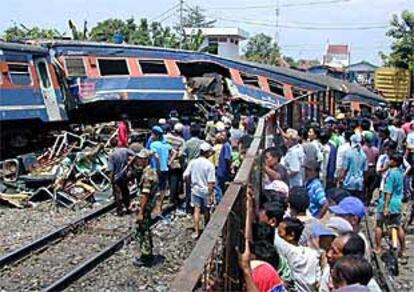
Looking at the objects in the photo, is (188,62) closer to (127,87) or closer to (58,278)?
(127,87)

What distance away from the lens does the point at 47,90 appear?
2058cm

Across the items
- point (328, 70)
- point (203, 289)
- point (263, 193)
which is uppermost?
point (203, 289)

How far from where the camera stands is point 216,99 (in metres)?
23.9

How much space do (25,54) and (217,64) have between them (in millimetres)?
7192

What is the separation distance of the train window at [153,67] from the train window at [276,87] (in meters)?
4.03

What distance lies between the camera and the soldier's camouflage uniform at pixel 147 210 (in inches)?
395

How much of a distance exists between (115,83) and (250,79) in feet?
16.7

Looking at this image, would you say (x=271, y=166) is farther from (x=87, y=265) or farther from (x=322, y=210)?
(x=87, y=265)

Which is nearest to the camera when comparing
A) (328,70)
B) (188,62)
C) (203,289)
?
(203,289)

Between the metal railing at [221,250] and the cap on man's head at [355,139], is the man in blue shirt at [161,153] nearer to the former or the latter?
the cap on man's head at [355,139]

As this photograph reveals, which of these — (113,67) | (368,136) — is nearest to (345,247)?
(368,136)

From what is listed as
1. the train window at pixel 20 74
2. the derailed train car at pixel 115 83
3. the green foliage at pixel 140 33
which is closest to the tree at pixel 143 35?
the green foliage at pixel 140 33

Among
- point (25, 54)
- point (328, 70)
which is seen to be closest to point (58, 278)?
point (25, 54)

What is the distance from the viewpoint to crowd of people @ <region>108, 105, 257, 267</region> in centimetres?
1037
